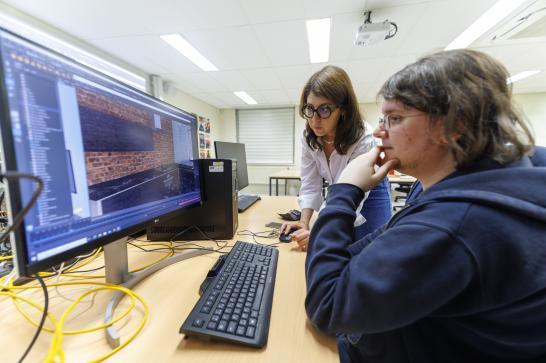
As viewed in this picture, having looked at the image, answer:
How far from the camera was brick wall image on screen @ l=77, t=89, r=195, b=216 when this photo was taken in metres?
0.47

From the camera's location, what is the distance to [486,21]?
7.88 ft

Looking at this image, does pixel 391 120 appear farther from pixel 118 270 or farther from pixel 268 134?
pixel 268 134

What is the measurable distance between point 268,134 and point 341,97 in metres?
5.26

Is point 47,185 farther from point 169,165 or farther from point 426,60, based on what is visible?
point 426,60

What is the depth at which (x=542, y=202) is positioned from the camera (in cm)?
35

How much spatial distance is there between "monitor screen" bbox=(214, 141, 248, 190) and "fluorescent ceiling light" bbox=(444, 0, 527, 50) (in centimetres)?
204

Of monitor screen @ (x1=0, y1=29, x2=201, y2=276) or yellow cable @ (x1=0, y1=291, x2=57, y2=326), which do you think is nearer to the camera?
monitor screen @ (x1=0, y1=29, x2=201, y2=276)

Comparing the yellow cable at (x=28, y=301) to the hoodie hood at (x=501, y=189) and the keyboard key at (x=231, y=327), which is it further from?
the hoodie hood at (x=501, y=189)

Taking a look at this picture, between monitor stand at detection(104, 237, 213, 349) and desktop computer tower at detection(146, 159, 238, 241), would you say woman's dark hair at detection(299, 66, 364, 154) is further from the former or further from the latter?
monitor stand at detection(104, 237, 213, 349)

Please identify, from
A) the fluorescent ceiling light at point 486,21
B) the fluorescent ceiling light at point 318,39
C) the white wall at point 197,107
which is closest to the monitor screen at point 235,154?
the fluorescent ceiling light at point 318,39

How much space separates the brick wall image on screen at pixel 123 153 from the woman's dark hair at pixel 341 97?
68cm

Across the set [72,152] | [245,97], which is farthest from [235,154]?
[245,97]

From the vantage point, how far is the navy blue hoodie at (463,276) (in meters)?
0.33

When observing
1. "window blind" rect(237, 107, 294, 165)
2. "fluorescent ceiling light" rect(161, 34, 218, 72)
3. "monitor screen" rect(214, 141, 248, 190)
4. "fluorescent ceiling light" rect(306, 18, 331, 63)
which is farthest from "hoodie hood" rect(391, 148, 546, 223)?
"window blind" rect(237, 107, 294, 165)
